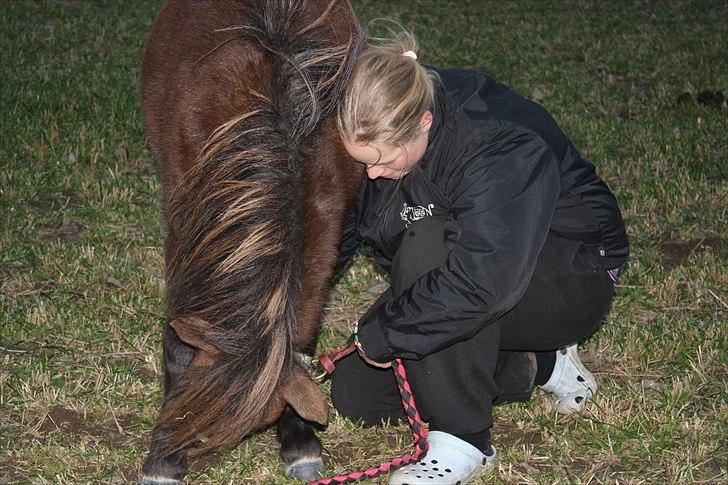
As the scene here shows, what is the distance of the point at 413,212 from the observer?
9.71ft

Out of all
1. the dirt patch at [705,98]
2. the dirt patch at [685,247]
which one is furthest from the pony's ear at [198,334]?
the dirt patch at [705,98]

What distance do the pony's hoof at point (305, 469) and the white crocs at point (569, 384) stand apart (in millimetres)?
886

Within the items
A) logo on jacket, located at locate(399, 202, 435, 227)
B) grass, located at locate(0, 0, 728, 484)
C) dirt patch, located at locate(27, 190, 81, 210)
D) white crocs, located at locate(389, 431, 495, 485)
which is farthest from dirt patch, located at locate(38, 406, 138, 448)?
dirt patch, located at locate(27, 190, 81, 210)

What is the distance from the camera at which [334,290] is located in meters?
4.20

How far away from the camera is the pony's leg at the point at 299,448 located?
114 inches

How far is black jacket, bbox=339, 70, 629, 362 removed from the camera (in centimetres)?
265

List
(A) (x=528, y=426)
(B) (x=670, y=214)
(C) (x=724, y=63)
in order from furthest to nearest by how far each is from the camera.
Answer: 1. (C) (x=724, y=63)
2. (B) (x=670, y=214)
3. (A) (x=528, y=426)

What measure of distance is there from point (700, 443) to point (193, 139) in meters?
1.83

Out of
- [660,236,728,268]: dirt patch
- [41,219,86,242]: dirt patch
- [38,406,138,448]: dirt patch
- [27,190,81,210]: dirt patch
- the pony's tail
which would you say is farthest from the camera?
[27,190,81,210]: dirt patch

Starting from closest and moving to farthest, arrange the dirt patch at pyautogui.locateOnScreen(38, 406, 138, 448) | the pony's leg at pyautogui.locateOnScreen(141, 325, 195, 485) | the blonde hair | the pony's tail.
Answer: the pony's tail
the blonde hair
the pony's leg at pyautogui.locateOnScreen(141, 325, 195, 485)
the dirt patch at pyautogui.locateOnScreen(38, 406, 138, 448)

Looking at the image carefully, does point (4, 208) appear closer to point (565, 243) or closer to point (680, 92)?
point (565, 243)

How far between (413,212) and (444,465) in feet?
2.53

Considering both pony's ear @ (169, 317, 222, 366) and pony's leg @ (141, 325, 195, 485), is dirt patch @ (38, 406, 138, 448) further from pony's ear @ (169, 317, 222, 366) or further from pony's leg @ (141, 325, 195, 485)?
pony's ear @ (169, 317, 222, 366)

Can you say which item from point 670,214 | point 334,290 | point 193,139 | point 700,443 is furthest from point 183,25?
point 670,214
